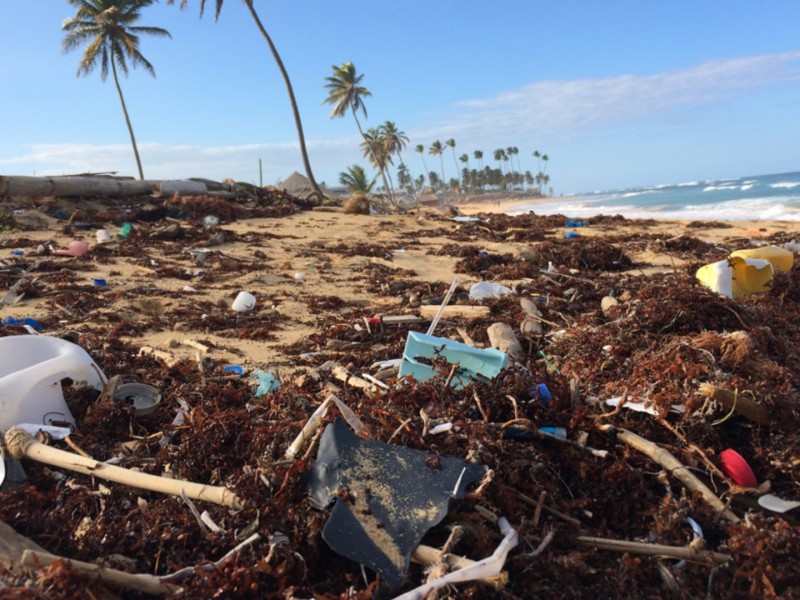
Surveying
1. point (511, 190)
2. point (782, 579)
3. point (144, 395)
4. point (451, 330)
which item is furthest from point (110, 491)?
point (511, 190)

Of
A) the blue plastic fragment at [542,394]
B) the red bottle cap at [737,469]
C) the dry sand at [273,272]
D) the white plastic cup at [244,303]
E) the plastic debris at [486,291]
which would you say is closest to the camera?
the red bottle cap at [737,469]

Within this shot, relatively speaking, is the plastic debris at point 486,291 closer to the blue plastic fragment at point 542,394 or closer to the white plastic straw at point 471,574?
the blue plastic fragment at point 542,394

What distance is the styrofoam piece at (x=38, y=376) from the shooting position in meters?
2.71

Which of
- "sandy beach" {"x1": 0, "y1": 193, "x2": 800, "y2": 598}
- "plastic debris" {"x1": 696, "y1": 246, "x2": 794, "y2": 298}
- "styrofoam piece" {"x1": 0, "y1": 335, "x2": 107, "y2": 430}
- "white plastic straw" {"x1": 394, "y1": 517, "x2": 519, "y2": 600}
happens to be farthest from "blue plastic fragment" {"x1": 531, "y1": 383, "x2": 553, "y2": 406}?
"plastic debris" {"x1": 696, "y1": 246, "x2": 794, "y2": 298}

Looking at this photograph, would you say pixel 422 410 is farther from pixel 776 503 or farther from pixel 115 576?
pixel 776 503

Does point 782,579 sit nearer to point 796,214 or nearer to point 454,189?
point 796,214

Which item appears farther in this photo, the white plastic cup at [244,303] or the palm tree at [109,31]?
the palm tree at [109,31]

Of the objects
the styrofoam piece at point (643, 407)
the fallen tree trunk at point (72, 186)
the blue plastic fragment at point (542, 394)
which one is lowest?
the styrofoam piece at point (643, 407)

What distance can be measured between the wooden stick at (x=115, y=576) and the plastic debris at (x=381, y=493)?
1.63 ft

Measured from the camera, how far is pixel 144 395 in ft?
10.5

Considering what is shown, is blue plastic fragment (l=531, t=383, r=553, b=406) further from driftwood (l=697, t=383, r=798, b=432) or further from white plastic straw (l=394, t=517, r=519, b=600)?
white plastic straw (l=394, t=517, r=519, b=600)

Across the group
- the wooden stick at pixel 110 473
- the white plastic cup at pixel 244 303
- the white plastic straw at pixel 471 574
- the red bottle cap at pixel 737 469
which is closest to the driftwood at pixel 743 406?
the red bottle cap at pixel 737 469

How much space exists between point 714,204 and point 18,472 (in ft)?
147

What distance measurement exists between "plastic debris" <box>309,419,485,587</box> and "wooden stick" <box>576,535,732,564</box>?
1.53ft
